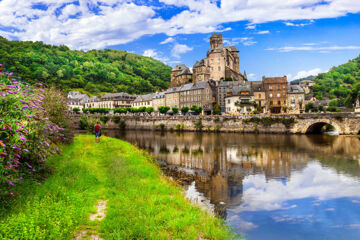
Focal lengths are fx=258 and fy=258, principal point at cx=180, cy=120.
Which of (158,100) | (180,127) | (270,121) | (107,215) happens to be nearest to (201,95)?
(180,127)

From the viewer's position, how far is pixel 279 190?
16516 millimetres

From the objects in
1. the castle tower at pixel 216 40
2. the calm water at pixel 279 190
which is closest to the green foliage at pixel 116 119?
the castle tower at pixel 216 40

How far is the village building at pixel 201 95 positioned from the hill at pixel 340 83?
4715cm

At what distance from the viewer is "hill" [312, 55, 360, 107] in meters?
127

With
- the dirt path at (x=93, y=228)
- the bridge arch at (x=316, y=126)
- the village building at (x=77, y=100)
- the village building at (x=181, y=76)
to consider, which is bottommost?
the dirt path at (x=93, y=228)

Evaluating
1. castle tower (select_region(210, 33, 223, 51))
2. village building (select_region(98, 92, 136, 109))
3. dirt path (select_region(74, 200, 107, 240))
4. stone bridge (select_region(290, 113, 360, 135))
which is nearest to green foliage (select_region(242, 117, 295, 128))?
stone bridge (select_region(290, 113, 360, 135))

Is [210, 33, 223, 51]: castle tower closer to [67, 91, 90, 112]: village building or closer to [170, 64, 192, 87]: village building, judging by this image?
[170, 64, 192, 87]: village building

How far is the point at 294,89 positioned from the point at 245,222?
72202mm

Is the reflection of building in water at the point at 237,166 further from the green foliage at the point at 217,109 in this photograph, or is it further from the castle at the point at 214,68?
the castle at the point at 214,68

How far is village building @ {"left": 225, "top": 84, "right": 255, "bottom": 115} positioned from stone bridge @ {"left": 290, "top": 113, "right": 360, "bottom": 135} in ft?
72.0

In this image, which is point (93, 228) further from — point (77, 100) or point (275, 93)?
point (77, 100)

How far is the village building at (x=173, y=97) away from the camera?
308ft

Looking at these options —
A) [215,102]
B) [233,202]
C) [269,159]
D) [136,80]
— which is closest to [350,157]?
[269,159]

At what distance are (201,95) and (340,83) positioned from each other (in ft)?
371
